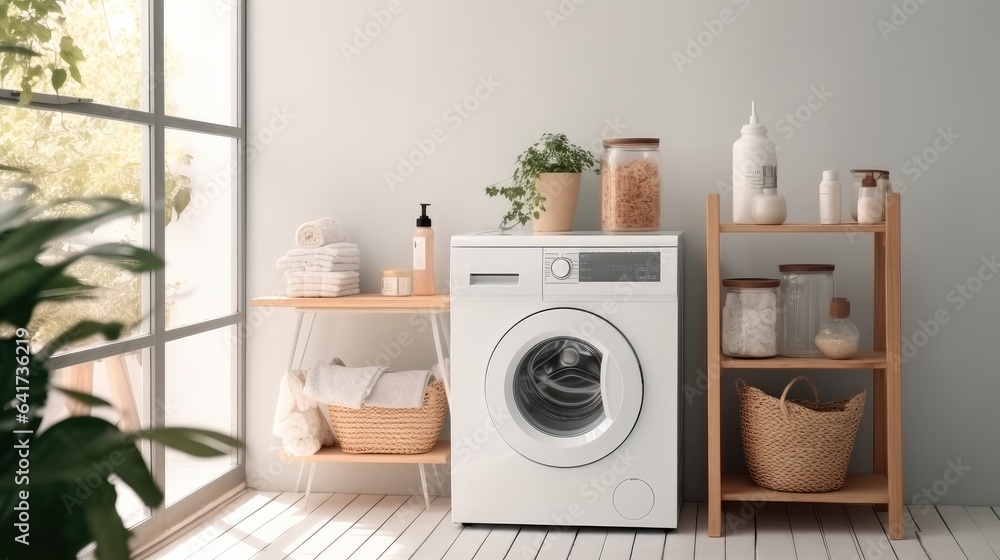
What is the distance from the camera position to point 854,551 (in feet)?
8.44

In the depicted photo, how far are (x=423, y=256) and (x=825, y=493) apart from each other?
1.50 meters

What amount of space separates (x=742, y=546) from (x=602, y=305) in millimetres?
827

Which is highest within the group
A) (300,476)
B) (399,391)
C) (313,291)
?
(313,291)

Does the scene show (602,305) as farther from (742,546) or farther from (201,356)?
(201,356)

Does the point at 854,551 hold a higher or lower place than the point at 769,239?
lower

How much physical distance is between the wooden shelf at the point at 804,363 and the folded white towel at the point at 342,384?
1158mm

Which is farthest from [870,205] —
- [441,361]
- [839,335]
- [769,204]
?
[441,361]

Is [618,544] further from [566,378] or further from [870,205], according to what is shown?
[870,205]

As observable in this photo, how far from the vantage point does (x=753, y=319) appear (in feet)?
9.02

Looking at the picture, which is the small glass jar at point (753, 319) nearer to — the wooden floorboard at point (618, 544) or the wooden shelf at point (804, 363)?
the wooden shelf at point (804, 363)

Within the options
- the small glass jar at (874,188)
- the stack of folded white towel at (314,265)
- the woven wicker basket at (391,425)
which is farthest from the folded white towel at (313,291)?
the small glass jar at (874,188)

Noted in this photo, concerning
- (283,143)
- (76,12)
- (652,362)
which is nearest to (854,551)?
(652,362)

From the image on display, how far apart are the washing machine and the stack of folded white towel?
478 millimetres

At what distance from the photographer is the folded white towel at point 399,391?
9.77 feet
